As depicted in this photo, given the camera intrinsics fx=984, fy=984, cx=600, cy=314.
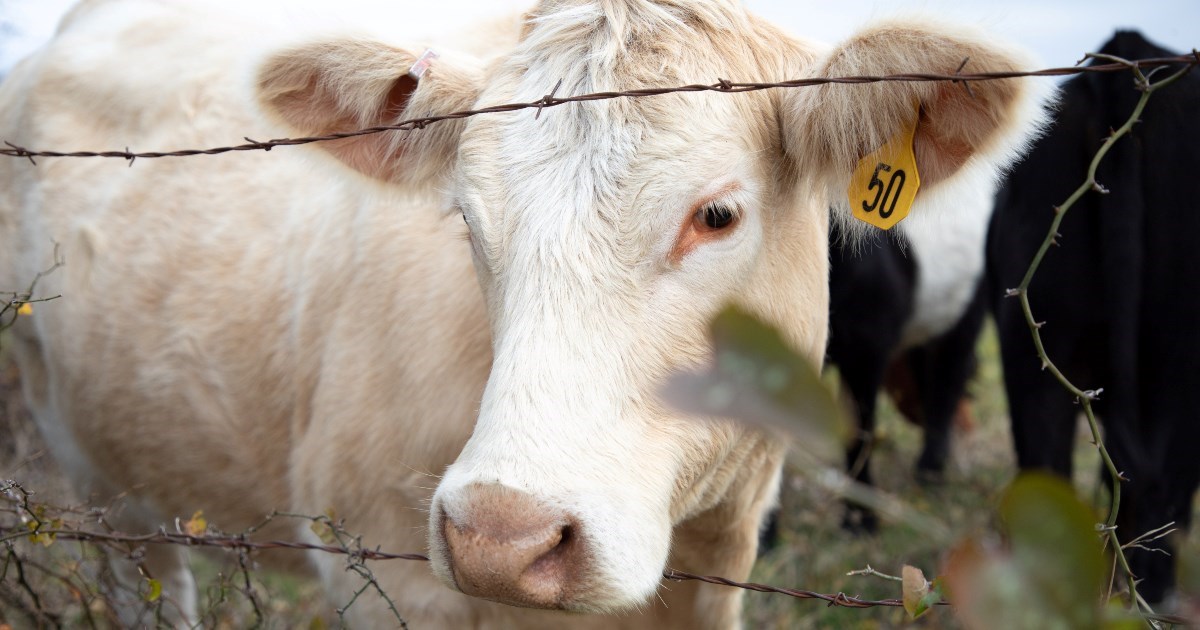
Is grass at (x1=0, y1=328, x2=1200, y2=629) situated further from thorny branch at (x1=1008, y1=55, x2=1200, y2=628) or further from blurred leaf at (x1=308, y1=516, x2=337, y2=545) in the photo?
thorny branch at (x1=1008, y1=55, x2=1200, y2=628)

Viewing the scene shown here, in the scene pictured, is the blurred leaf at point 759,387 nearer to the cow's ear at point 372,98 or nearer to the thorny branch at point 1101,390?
the thorny branch at point 1101,390

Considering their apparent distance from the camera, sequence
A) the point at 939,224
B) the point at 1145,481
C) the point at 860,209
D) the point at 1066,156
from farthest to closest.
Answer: the point at 939,224 → the point at 1066,156 → the point at 1145,481 → the point at 860,209

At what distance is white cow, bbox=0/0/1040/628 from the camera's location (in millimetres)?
1493

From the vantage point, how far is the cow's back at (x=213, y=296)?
2.33 metres

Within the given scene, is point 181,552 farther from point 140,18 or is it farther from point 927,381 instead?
point 927,381

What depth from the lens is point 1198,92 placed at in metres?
2.65

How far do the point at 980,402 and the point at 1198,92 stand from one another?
4.52 meters

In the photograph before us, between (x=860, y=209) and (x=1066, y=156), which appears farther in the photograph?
(x=1066, y=156)

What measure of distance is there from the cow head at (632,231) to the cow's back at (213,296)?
540 mm

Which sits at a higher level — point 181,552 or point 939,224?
point 939,224

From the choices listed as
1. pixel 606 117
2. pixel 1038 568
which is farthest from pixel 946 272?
pixel 1038 568

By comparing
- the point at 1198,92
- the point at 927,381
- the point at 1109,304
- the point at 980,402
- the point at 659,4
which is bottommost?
the point at 980,402

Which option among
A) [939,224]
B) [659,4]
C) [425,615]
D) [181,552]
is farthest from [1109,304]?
[181,552]

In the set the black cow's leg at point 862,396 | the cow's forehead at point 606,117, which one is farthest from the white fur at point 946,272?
the cow's forehead at point 606,117
